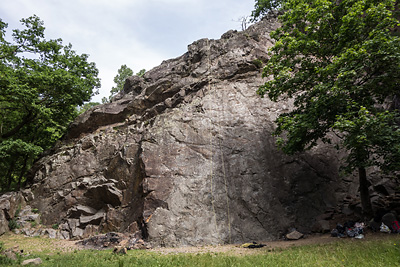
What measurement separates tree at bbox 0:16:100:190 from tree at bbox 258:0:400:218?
63.6ft

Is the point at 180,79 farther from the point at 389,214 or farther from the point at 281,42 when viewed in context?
the point at 389,214

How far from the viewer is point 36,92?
21750 millimetres

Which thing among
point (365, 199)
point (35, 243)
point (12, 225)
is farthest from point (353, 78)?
point (12, 225)

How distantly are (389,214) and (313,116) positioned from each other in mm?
5762

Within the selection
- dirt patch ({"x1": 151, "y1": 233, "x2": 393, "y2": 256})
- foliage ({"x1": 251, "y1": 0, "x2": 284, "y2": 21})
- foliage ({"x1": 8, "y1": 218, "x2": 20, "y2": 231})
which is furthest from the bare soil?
foliage ({"x1": 251, "y1": 0, "x2": 284, "y2": 21})

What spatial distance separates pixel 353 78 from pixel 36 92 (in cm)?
2432

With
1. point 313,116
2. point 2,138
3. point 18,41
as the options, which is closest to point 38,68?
point 18,41

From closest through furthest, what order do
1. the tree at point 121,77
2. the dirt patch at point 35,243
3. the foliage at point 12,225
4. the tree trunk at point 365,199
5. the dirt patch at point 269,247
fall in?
the dirt patch at point 269,247
the tree trunk at point 365,199
the dirt patch at point 35,243
the foliage at point 12,225
the tree at point 121,77

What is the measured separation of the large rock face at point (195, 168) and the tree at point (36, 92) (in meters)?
2.54

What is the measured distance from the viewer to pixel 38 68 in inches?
885

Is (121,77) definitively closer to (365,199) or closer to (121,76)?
(121,76)

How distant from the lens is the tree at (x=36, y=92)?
2081 cm

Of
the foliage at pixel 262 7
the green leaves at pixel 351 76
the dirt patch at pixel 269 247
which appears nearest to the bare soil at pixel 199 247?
the dirt patch at pixel 269 247

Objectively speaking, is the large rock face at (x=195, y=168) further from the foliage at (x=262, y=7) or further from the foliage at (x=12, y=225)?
the foliage at (x=262, y=7)
